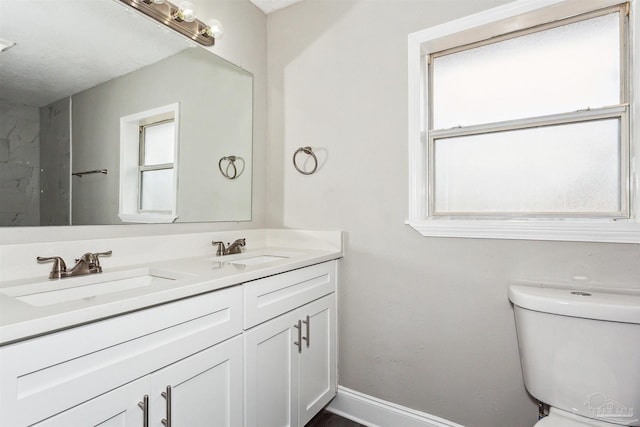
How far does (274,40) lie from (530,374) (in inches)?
86.6

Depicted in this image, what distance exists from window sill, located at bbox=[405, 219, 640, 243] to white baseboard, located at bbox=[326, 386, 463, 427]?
89cm

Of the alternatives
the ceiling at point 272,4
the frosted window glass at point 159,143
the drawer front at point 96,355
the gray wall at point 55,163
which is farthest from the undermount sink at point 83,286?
the ceiling at point 272,4

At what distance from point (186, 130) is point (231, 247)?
63 centimetres

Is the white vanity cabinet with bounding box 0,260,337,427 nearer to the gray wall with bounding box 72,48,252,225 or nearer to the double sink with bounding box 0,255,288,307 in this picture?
the double sink with bounding box 0,255,288,307

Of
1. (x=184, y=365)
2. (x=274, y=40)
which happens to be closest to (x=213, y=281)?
(x=184, y=365)

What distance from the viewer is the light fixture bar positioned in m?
1.37

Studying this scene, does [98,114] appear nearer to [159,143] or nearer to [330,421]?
[159,143]

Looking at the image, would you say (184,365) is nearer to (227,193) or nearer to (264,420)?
(264,420)

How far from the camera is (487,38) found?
4.98ft

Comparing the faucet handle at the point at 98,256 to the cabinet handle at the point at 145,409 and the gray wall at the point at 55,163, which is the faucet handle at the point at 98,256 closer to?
the gray wall at the point at 55,163

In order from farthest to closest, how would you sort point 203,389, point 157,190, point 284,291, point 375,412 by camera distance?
point 375,412 → point 157,190 → point 284,291 → point 203,389

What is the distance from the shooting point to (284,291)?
135cm

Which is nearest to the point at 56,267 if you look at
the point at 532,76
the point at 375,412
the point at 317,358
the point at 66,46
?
the point at 66,46

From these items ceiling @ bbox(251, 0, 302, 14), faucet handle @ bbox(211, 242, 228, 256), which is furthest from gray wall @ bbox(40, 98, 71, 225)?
ceiling @ bbox(251, 0, 302, 14)
